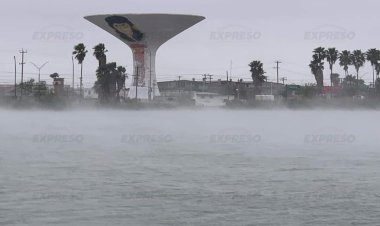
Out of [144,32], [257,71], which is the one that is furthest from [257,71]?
[144,32]

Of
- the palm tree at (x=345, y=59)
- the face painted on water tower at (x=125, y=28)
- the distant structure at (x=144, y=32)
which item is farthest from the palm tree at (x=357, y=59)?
the face painted on water tower at (x=125, y=28)

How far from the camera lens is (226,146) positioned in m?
52.1

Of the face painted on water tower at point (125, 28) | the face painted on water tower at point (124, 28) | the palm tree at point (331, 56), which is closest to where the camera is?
the face painted on water tower at point (125, 28)

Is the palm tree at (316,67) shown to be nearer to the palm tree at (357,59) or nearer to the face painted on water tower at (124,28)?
the palm tree at (357,59)

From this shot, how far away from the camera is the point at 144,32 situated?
164m

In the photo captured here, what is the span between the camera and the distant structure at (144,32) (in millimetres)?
159125

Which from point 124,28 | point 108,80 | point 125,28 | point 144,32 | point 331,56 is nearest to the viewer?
point 108,80

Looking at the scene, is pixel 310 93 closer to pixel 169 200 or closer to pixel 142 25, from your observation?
pixel 142 25

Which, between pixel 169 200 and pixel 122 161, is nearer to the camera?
pixel 169 200

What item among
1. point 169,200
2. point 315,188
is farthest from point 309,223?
point 315,188

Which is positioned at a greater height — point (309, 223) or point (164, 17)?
point (164, 17)

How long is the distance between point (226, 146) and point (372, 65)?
13228 centimetres

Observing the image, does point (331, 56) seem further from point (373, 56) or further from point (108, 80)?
point (108, 80)

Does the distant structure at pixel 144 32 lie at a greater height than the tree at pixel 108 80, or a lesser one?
greater
